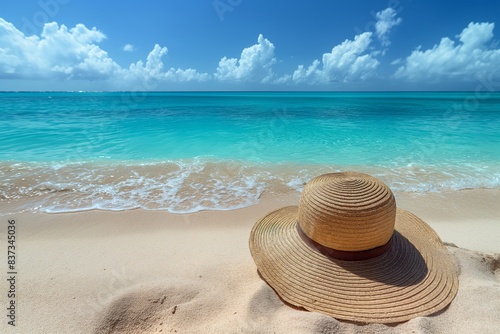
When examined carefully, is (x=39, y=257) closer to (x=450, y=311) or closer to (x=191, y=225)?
(x=191, y=225)

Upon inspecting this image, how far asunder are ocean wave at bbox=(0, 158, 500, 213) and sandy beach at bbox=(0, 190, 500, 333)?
0.49 meters

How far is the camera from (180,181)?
594 centimetres

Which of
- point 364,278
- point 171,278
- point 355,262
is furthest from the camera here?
point 171,278

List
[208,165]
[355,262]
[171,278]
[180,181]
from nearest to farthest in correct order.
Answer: [355,262]
[171,278]
[180,181]
[208,165]

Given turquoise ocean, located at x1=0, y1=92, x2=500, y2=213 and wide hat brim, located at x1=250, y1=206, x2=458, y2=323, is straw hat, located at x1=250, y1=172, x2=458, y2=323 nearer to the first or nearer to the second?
wide hat brim, located at x1=250, y1=206, x2=458, y2=323

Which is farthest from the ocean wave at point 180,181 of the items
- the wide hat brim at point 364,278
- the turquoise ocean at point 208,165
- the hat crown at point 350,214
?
the hat crown at point 350,214

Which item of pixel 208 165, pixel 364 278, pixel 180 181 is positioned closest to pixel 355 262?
pixel 364 278

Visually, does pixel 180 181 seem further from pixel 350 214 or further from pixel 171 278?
pixel 350 214

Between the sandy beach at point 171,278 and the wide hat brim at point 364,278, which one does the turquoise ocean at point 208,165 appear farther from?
the wide hat brim at point 364,278

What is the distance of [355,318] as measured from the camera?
1923 mm

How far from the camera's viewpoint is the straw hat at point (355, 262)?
6.64 feet

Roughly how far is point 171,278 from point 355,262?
1.85 m

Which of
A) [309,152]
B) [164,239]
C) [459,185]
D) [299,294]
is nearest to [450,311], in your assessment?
[299,294]

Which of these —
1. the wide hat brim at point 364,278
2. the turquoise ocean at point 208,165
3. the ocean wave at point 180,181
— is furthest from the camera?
the turquoise ocean at point 208,165
